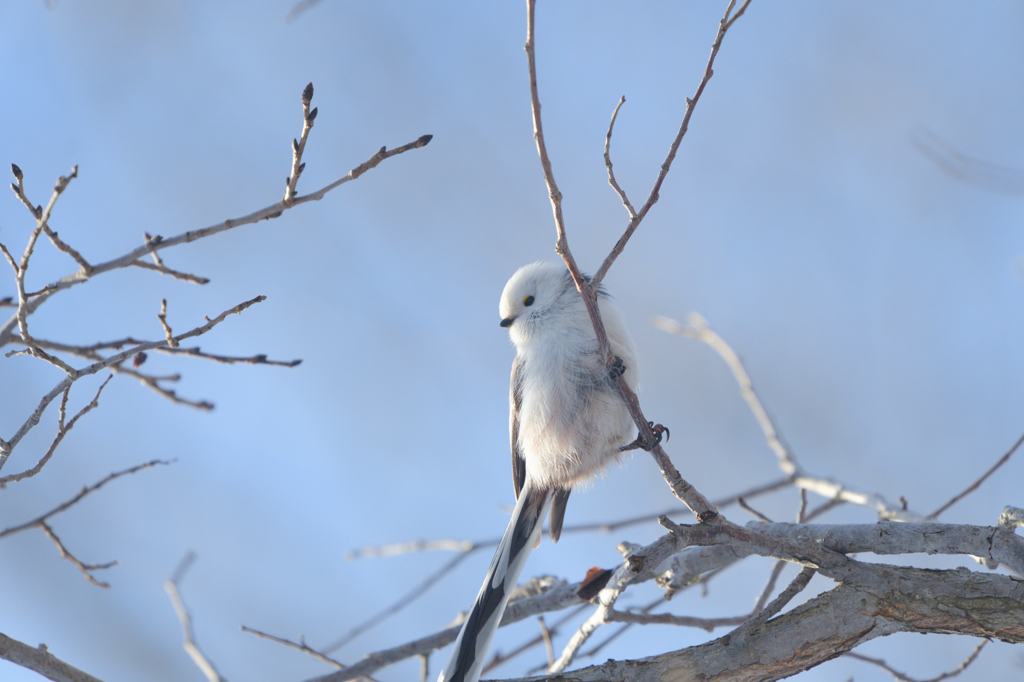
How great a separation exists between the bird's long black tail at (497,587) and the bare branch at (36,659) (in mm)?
833

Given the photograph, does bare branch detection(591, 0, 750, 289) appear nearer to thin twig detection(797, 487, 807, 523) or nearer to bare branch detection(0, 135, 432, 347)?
bare branch detection(0, 135, 432, 347)

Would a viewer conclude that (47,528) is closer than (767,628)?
No

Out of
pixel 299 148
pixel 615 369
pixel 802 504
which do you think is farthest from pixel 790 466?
pixel 299 148

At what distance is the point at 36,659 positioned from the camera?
143 cm

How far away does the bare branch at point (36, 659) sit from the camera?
1.42 metres

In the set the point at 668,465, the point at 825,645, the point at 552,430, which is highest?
the point at 552,430

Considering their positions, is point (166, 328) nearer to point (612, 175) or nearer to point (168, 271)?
point (168, 271)

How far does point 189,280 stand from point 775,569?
1830 mm

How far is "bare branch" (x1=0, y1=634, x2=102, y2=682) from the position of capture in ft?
4.65

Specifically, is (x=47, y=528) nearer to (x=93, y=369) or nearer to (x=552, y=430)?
(x=93, y=369)

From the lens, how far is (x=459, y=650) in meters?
1.85

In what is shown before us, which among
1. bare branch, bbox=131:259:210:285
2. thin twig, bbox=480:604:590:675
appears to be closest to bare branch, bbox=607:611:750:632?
thin twig, bbox=480:604:590:675

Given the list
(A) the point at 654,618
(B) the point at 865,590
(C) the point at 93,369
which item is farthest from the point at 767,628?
(C) the point at 93,369

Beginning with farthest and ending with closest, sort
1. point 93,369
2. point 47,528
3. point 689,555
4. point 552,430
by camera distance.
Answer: point 552,430, point 689,555, point 47,528, point 93,369
